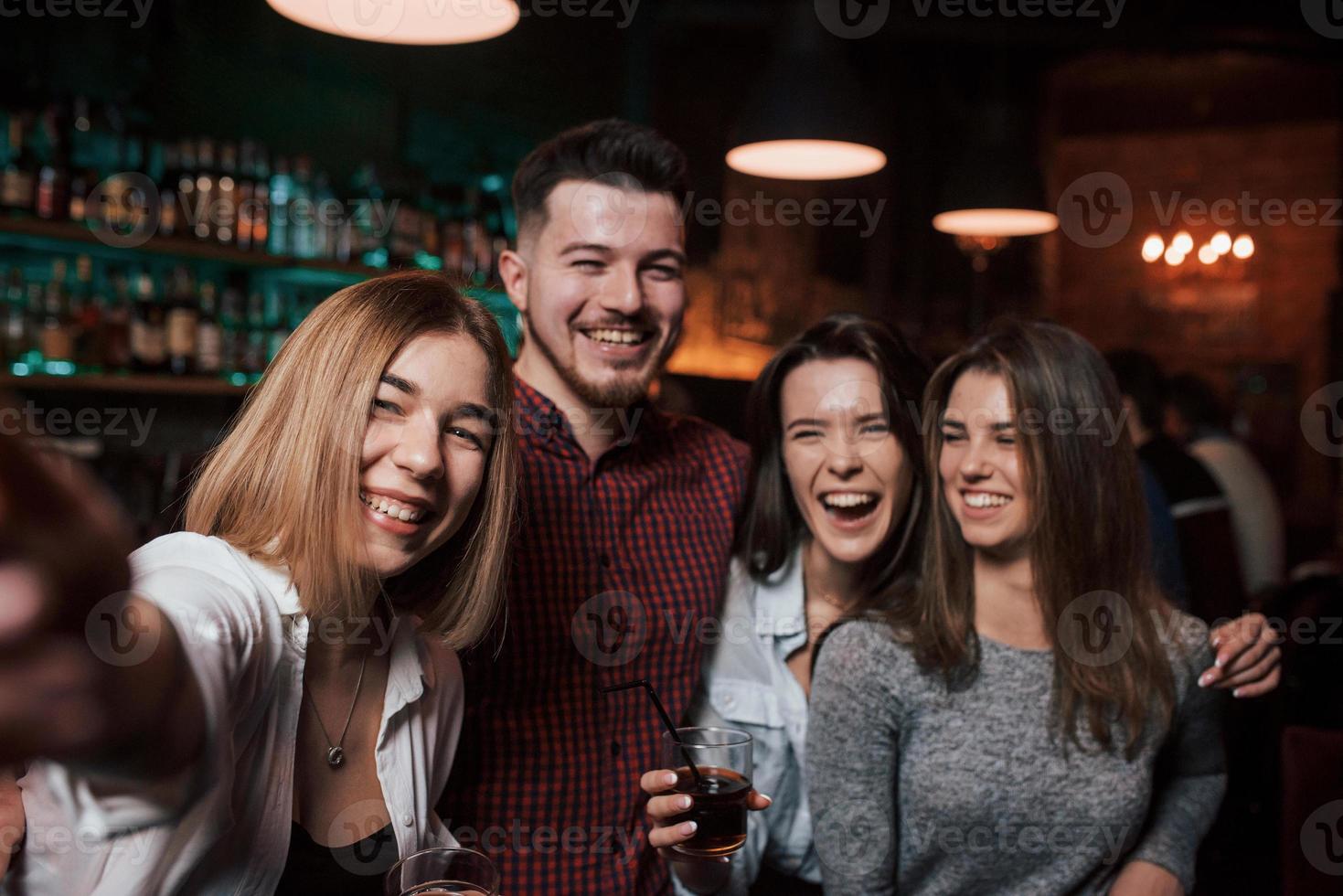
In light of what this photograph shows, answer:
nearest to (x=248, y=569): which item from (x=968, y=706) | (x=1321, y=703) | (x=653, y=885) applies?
(x=653, y=885)

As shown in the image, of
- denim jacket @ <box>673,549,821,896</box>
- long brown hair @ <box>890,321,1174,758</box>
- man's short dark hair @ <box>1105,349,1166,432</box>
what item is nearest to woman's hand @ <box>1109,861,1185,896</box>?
long brown hair @ <box>890,321,1174,758</box>

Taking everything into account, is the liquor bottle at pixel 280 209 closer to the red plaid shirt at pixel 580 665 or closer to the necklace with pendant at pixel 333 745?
the red plaid shirt at pixel 580 665

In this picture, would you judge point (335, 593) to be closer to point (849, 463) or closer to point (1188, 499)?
point (849, 463)

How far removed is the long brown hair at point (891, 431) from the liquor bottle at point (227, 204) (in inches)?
65.7

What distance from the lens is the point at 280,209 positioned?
3029 millimetres

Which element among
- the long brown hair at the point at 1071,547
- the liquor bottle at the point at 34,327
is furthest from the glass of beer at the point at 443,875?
the liquor bottle at the point at 34,327

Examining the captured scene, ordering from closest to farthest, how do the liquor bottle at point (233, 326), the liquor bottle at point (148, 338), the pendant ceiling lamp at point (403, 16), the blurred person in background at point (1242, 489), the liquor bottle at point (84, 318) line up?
the pendant ceiling lamp at point (403, 16) < the liquor bottle at point (84, 318) < the liquor bottle at point (148, 338) < the liquor bottle at point (233, 326) < the blurred person in background at point (1242, 489)

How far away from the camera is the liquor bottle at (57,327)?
258cm

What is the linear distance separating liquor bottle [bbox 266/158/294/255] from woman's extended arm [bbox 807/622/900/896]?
2.13 metres

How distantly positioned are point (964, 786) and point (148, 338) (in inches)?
90.8

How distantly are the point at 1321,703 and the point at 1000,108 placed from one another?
2829 millimetres

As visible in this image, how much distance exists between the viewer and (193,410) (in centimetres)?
311

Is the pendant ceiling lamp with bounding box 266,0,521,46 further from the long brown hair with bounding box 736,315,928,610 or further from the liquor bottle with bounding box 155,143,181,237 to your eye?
the liquor bottle with bounding box 155,143,181,237

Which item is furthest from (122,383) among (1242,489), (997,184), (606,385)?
(1242,489)
